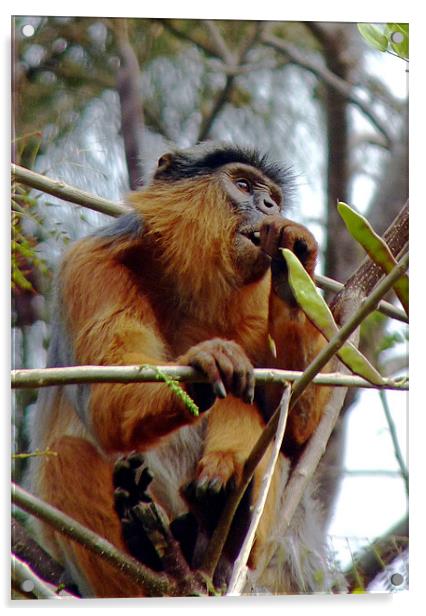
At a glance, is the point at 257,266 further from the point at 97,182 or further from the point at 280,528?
the point at 280,528

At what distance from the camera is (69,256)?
2697mm

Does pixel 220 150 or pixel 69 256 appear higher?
pixel 220 150

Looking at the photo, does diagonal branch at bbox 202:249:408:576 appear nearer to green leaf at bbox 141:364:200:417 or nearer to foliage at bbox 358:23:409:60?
green leaf at bbox 141:364:200:417

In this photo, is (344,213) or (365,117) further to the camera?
(365,117)

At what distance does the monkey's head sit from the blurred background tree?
48 millimetres

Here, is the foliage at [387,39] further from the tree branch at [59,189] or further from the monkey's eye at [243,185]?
the tree branch at [59,189]

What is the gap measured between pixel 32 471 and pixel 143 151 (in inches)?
38.3

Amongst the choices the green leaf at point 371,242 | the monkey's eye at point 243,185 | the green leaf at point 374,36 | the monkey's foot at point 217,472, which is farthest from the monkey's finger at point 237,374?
the green leaf at point 374,36

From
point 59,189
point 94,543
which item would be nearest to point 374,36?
point 59,189

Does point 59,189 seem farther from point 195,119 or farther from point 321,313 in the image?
point 321,313

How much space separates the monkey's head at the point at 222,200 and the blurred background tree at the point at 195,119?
0.05 m

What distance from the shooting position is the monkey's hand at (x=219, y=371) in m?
2.25

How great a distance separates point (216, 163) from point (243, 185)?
10 centimetres
